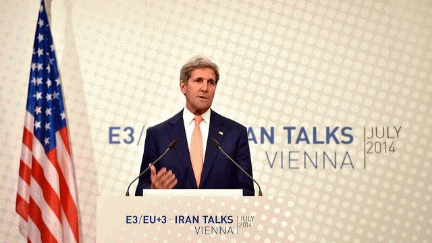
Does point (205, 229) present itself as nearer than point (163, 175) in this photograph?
Yes

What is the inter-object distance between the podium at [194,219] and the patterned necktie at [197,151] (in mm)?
1664

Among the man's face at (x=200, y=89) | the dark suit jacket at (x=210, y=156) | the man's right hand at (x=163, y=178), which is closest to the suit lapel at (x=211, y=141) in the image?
the dark suit jacket at (x=210, y=156)

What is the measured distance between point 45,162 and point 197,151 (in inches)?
45.2

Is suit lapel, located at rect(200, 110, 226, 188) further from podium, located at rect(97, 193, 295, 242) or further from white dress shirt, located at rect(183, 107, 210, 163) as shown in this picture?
podium, located at rect(97, 193, 295, 242)

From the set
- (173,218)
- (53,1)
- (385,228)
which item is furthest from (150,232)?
(53,1)

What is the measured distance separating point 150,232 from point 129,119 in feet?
6.37

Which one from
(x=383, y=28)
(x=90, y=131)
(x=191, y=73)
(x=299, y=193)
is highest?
(x=383, y=28)

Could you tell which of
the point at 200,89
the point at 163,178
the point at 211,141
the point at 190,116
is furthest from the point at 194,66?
the point at 163,178

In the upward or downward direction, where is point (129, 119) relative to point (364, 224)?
upward

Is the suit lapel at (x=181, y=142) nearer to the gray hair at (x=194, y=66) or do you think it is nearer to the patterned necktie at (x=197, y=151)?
the patterned necktie at (x=197, y=151)

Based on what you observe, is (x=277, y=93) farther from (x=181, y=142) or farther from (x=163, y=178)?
(x=163, y=178)

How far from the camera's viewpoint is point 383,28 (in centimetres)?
393

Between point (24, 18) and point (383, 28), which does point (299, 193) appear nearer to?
point (383, 28)

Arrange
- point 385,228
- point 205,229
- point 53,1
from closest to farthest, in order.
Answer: point 205,229 < point 385,228 < point 53,1
